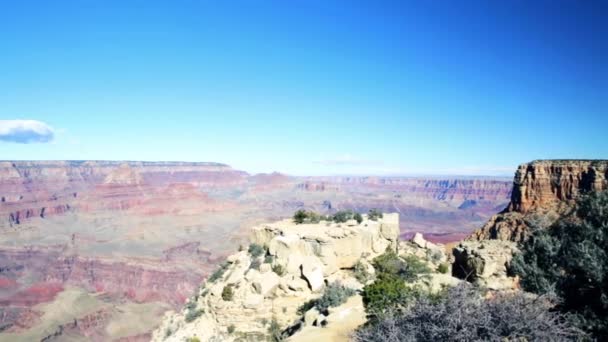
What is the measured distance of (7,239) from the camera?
11556cm

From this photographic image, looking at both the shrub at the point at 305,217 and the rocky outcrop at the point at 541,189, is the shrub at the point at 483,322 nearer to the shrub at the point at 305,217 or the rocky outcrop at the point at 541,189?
the shrub at the point at 305,217

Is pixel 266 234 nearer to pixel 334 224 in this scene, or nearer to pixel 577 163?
pixel 334 224

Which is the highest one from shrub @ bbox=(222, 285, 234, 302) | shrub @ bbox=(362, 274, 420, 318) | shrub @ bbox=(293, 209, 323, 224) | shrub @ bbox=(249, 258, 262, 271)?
shrub @ bbox=(293, 209, 323, 224)

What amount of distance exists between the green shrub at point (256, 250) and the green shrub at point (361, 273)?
493 centimetres

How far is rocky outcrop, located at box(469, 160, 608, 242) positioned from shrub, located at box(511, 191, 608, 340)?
2220cm

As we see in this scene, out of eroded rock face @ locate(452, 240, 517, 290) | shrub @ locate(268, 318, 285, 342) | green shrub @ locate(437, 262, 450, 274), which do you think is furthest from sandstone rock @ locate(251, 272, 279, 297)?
green shrub @ locate(437, 262, 450, 274)

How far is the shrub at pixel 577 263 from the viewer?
324 inches

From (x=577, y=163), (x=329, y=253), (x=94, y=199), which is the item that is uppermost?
(x=577, y=163)

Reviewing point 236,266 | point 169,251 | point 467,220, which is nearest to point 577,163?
point 236,266

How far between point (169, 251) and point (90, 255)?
61.0 ft

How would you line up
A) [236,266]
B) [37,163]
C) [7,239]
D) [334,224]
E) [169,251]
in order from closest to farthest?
[236,266], [334,224], [169,251], [7,239], [37,163]

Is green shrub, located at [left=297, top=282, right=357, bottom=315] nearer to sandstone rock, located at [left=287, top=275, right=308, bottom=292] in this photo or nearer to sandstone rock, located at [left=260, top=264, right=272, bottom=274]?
sandstone rock, located at [left=287, top=275, right=308, bottom=292]

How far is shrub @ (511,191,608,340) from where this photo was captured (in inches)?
324

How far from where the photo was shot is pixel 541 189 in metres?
38.6
